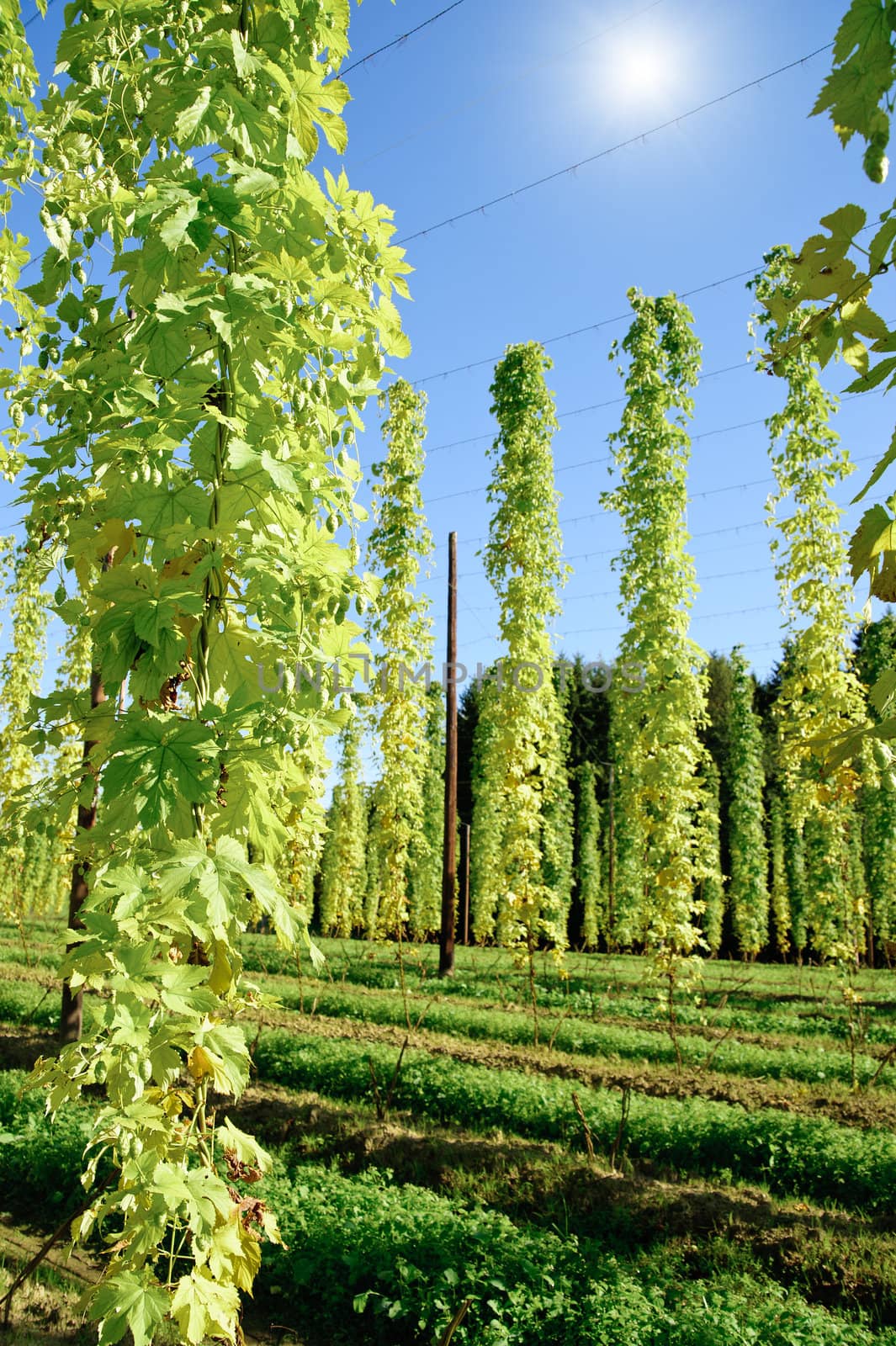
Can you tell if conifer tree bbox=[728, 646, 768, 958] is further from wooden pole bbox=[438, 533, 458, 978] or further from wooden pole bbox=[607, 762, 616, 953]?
wooden pole bbox=[438, 533, 458, 978]

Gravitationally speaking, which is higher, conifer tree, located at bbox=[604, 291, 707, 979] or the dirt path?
conifer tree, located at bbox=[604, 291, 707, 979]

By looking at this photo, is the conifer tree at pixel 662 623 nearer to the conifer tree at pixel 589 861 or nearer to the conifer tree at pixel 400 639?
the conifer tree at pixel 400 639

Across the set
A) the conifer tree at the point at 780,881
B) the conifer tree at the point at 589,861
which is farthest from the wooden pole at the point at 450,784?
the conifer tree at the point at 780,881

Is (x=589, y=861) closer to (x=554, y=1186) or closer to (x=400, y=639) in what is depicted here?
(x=400, y=639)

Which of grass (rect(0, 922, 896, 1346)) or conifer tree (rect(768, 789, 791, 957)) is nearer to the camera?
grass (rect(0, 922, 896, 1346))

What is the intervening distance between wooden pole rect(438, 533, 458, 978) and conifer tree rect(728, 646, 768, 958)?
13.7 meters

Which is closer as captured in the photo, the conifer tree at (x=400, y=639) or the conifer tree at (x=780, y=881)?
the conifer tree at (x=400, y=639)

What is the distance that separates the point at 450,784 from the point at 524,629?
5466 millimetres

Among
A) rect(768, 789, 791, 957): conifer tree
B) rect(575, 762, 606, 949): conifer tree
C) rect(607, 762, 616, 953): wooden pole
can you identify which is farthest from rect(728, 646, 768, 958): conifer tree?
rect(575, 762, 606, 949): conifer tree

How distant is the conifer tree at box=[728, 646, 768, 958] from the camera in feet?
87.9

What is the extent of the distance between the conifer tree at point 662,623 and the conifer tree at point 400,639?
339cm

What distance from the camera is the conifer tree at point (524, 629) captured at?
34.6 feet

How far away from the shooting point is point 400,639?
1259 cm

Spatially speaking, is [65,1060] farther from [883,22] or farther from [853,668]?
[853,668]
